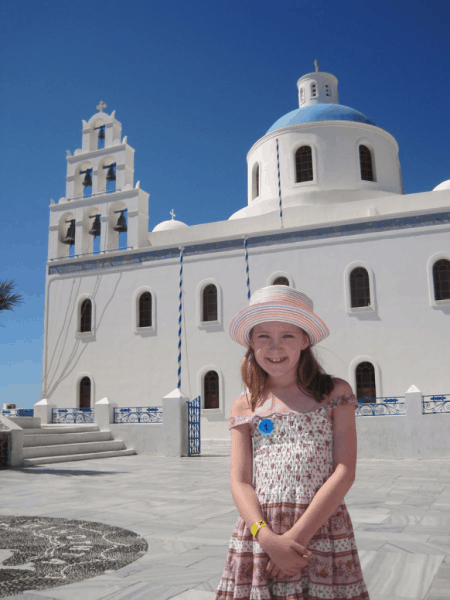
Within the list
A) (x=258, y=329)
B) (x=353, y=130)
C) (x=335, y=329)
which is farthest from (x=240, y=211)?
(x=258, y=329)

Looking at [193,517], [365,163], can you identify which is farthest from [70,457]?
[365,163]

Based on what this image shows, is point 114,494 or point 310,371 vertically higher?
point 310,371

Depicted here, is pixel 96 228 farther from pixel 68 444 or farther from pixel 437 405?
pixel 437 405

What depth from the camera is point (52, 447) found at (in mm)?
11695

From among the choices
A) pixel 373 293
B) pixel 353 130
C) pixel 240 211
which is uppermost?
pixel 353 130

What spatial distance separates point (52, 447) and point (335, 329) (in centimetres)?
805

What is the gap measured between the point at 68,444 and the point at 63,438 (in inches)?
7.7

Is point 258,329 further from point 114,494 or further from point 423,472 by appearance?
point 423,472

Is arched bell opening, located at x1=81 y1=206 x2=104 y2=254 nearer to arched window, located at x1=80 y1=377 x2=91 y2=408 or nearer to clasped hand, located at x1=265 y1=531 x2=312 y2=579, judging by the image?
arched window, located at x1=80 y1=377 x2=91 y2=408

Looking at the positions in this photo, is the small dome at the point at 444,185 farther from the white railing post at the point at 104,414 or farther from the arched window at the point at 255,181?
the white railing post at the point at 104,414

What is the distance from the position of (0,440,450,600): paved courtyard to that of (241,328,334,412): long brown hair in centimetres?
149

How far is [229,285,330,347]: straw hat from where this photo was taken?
1968mm

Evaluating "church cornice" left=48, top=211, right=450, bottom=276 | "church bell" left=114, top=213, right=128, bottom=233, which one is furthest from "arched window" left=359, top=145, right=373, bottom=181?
"church bell" left=114, top=213, right=128, bottom=233

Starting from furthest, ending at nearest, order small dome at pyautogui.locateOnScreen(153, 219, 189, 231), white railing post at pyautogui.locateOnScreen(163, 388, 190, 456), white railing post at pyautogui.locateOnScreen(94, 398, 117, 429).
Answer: small dome at pyautogui.locateOnScreen(153, 219, 189, 231) < white railing post at pyautogui.locateOnScreen(94, 398, 117, 429) < white railing post at pyautogui.locateOnScreen(163, 388, 190, 456)
